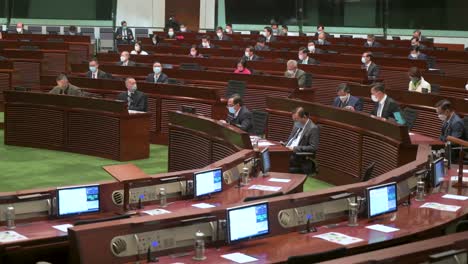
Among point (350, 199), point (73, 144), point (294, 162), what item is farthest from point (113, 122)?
point (350, 199)

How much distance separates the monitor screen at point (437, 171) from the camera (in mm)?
8867

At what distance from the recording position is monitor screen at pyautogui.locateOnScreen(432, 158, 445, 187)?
29.1 ft

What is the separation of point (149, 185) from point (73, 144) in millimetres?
6502

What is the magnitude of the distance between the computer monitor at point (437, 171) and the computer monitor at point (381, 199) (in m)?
1.07

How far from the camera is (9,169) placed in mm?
13086

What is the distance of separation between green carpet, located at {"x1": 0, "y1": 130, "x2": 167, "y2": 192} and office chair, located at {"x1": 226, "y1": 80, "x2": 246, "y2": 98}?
1788mm

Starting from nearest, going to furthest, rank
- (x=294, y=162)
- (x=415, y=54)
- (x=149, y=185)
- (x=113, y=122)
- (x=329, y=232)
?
(x=329, y=232), (x=149, y=185), (x=294, y=162), (x=113, y=122), (x=415, y=54)

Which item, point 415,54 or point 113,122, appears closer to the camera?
point 113,122

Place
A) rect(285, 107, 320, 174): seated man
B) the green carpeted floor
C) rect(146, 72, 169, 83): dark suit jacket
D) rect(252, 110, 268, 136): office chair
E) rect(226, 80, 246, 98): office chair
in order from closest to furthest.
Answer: rect(285, 107, 320, 174): seated man < the green carpeted floor < rect(252, 110, 268, 136): office chair < rect(226, 80, 246, 98): office chair < rect(146, 72, 169, 83): dark suit jacket

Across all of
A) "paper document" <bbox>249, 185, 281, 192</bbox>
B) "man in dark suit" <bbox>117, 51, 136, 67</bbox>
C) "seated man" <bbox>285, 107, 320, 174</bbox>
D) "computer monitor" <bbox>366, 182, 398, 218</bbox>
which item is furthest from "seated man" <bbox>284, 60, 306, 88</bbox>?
"computer monitor" <bbox>366, 182, 398, 218</bbox>

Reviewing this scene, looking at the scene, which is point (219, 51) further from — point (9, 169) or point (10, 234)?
point (10, 234)

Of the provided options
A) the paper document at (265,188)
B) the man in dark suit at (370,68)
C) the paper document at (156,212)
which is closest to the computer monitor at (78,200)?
the paper document at (156,212)

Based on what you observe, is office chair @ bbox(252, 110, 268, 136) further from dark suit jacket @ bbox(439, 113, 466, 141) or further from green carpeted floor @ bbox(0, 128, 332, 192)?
dark suit jacket @ bbox(439, 113, 466, 141)

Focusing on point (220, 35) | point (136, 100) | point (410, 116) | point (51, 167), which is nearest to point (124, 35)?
point (220, 35)
